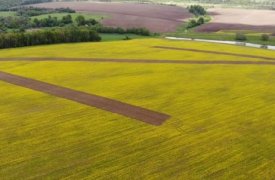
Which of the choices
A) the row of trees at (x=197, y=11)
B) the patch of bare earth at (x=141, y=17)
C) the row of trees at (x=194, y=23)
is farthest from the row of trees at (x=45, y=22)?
the row of trees at (x=197, y=11)

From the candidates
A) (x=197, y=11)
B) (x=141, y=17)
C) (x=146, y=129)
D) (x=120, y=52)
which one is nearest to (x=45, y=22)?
(x=141, y=17)

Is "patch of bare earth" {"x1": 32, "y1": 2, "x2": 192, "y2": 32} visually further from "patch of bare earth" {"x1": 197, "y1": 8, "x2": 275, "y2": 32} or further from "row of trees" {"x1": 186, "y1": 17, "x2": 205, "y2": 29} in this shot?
"patch of bare earth" {"x1": 197, "y1": 8, "x2": 275, "y2": 32}

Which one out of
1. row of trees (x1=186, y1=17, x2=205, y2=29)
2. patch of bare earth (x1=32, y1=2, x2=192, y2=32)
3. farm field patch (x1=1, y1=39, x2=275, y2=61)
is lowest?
farm field patch (x1=1, y1=39, x2=275, y2=61)

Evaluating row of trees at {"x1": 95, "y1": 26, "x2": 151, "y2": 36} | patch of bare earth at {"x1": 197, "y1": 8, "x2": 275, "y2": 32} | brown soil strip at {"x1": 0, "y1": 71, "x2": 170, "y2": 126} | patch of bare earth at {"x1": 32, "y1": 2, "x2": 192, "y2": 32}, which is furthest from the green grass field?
patch of bare earth at {"x1": 32, "y1": 2, "x2": 192, "y2": 32}

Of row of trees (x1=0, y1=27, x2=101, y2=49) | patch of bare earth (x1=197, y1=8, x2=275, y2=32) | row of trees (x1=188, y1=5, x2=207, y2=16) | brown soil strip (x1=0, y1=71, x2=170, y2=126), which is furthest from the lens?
row of trees (x1=188, y1=5, x2=207, y2=16)

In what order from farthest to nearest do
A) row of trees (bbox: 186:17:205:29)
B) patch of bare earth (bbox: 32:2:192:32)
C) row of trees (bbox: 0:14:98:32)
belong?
row of trees (bbox: 186:17:205:29)
patch of bare earth (bbox: 32:2:192:32)
row of trees (bbox: 0:14:98:32)
